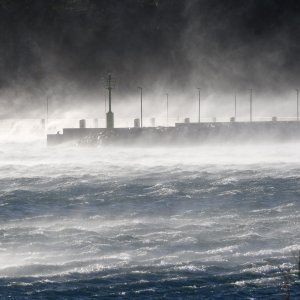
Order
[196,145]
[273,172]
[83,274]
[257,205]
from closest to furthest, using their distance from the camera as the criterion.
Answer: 1. [83,274]
2. [257,205]
3. [273,172]
4. [196,145]

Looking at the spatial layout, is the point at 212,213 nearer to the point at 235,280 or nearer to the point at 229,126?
the point at 235,280

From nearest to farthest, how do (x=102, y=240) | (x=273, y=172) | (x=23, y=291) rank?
1. (x=23, y=291)
2. (x=102, y=240)
3. (x=273, y=172)

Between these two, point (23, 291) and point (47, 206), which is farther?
point (47, 206)

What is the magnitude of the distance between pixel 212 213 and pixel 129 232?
9872 mm

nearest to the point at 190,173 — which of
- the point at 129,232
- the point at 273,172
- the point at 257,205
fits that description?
the point at 273,172

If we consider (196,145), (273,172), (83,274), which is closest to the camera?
(83,274)

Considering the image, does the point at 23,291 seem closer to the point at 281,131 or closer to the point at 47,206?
the point at 47,206

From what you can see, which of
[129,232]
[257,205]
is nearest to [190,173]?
[257,205]

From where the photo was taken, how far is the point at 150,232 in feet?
182

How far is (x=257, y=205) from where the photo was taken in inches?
2675

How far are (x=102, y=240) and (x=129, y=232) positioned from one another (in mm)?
3044

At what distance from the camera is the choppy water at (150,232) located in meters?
41.8

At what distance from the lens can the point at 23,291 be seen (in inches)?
1610

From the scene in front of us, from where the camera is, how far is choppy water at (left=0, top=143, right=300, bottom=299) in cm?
4178
